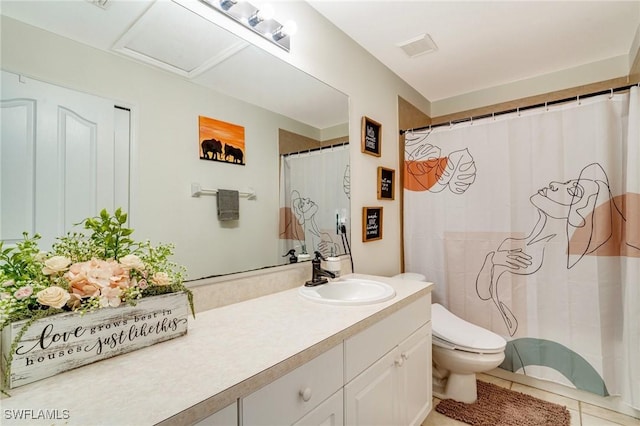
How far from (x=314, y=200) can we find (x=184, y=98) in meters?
0.83

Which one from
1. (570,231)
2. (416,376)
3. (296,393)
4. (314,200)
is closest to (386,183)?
(314,200)

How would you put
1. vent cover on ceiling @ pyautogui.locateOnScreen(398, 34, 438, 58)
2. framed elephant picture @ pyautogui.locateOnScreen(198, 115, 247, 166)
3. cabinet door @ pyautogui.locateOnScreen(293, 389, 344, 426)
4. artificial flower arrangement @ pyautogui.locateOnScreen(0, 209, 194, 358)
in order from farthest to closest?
vent cover on ceiling @ pyautogui.locateOnScreen(398, 34, 438, 58), framed elephant picture @ pyautogui.locateOnScreen(198, 115, 247, 166), cabinet door @ pyautogui.locateOnScreen(293, 389, 344, 426), artificial flower arrangement @ pyautogui.locateOnScreen(0, 209, 194, 358)

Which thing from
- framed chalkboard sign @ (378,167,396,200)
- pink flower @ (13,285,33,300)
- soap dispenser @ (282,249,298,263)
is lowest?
soap dispenser @ (282,249,298,263)

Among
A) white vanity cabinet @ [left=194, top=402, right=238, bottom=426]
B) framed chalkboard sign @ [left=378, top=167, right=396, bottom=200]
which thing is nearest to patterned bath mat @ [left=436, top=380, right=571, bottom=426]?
framed chalkboard sign @ [left=378, top=167, right=396, bottom=200]

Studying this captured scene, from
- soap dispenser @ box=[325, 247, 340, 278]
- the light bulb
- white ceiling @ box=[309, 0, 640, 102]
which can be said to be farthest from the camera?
white ceiling @ box=[309, 0, 640, 102]

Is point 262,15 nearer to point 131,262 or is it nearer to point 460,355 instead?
point 131,262

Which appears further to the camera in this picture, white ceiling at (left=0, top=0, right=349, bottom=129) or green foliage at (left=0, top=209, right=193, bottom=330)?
white ceiling at (left=0, top=0, right=349, bottom=129)

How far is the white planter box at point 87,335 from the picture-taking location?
64cm

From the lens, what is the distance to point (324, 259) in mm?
1643

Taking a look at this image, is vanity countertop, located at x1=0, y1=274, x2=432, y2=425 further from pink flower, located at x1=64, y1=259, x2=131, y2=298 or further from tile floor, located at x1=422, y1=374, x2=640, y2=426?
tile floor, located at x1=422, y1=374, x2=640, y2=426

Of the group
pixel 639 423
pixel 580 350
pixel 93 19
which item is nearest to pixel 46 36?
pixel 93 19

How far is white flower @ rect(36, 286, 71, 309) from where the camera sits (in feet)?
2.17

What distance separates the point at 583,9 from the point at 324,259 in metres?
2.07

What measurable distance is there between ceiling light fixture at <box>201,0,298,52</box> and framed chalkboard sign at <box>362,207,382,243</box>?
112 cm
